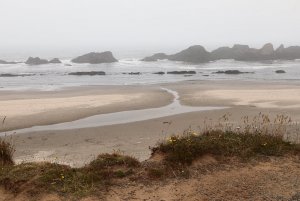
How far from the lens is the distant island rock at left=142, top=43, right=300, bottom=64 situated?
83000 millimetres

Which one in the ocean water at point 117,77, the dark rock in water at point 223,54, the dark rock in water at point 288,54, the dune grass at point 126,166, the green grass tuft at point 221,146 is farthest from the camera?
the dark rock in water at point 223,54

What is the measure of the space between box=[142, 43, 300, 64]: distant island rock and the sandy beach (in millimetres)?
52142

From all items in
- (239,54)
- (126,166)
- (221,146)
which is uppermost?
(239,54)

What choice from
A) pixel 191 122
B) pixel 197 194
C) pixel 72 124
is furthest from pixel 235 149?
pixel 72 124

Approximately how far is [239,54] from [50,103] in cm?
6696

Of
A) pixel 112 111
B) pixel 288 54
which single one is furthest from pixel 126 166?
pixel 288 54

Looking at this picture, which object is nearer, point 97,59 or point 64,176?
point 64,176

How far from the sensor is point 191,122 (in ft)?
60.2

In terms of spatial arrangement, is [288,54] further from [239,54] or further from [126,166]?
[126,166]

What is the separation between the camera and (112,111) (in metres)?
22.3

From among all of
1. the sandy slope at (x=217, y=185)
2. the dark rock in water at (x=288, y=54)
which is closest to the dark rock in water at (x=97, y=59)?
the dark rock in water at (x=288, y=54)

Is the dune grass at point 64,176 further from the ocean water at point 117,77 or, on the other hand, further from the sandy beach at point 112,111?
the ocean water at point 117,77

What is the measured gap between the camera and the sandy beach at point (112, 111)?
13.9 meters

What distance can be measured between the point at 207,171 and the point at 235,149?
4.33 ft
